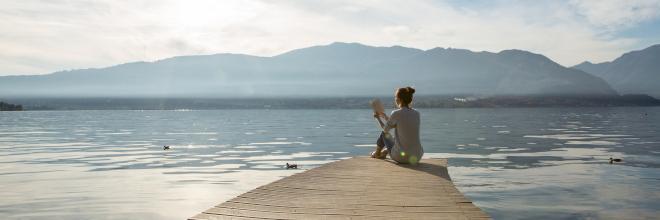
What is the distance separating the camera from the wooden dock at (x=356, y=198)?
427 inches

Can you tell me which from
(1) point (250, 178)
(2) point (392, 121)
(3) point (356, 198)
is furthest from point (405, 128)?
(1) point (250, 178)

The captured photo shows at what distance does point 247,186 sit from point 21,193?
9.10 meters

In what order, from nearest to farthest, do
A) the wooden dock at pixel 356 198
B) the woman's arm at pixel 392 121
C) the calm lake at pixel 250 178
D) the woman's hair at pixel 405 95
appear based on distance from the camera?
the wooden dock at pixel 356 198 → the woman's arm at pixel 392 121 → the woman's hair at pixel 405 95 → the calm lake at pixel 250 178

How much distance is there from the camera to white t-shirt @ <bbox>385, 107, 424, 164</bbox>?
16797 mm

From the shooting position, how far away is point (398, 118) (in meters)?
16.8

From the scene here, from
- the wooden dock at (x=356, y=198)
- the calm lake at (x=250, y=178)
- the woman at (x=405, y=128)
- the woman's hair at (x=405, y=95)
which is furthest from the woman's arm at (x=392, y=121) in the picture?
the calm lake at (x=250, y=178)

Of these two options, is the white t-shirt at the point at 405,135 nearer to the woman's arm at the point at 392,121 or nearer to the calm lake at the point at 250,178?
the woman's arm at the point at 392,121

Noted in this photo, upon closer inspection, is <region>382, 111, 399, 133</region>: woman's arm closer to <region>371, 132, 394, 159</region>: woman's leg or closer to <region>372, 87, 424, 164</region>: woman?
<region>372, 87, 424, 164</region>: woman

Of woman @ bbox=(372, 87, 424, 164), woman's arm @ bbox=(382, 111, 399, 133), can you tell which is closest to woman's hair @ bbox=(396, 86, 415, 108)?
woman @ bbox=(372, 87, 424, 164)

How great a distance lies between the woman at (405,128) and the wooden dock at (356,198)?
2.11ft

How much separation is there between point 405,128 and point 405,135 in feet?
0.91

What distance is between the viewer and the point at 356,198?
496 inches

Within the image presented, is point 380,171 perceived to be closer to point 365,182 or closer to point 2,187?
point 365,182

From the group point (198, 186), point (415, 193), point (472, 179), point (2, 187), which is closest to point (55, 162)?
point (2, 187)
